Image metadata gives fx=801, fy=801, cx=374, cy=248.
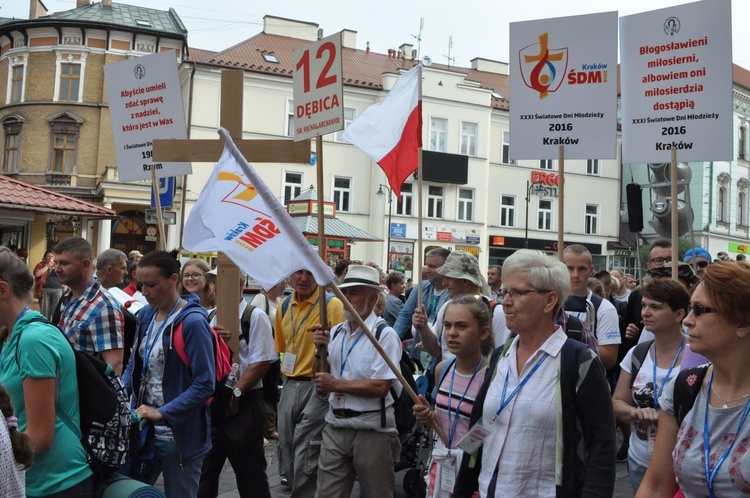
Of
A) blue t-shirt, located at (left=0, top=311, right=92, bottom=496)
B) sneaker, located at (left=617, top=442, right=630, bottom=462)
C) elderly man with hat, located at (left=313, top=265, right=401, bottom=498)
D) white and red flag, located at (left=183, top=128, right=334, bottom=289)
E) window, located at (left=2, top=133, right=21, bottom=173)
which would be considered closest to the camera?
blue t-shirt, located at (left=0, top=311, right=92, bottom=496)

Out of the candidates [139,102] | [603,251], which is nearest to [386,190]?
[603,251]

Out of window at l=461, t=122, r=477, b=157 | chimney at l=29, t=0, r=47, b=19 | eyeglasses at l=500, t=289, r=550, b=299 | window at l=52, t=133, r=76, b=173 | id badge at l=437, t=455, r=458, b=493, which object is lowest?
id badge at l=437, t=455, r=458, b=493

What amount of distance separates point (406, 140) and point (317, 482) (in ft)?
8.40

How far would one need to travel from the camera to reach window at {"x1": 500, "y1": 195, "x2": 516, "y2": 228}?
41094 millimetres

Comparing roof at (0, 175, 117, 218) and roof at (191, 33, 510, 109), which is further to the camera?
roof at (191, 33, 510, 109)

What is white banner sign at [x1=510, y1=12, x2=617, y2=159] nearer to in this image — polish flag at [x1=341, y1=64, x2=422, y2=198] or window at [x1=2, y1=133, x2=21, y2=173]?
polish flag at [x1=341, y1=64, x2=422, y2=198]

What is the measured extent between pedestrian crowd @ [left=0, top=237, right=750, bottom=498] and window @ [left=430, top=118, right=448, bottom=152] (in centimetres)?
3152

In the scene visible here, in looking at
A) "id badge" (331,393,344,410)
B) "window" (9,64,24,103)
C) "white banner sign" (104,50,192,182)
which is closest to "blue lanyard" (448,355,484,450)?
"id badge" (331,393,344,410)

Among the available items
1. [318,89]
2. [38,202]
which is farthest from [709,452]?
[38,202]

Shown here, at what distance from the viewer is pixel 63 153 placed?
131 ft

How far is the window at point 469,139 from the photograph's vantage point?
3941 centimetres

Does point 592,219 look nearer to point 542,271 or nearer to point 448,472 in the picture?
point 448,472

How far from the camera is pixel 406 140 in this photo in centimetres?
605

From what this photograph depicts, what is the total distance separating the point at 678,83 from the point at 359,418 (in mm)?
3216
